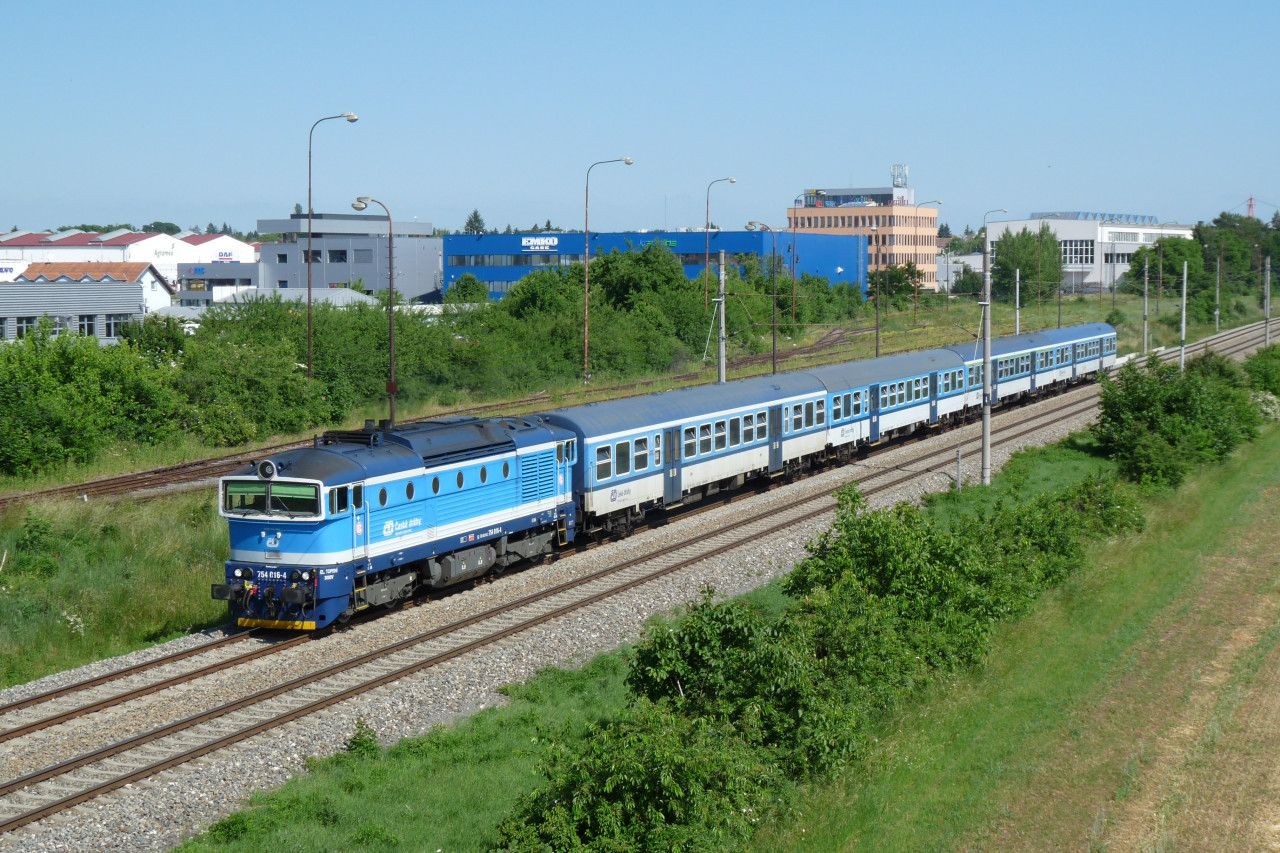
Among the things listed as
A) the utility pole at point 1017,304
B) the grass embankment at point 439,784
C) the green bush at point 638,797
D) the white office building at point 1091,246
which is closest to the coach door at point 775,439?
the grass embankment at point 439,784

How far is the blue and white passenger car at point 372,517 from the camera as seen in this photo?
22.0 metres

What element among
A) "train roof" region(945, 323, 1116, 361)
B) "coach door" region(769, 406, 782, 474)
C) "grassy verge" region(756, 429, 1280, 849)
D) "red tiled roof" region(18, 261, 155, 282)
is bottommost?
"grassy verge" region(756, 429, 1280, 849)

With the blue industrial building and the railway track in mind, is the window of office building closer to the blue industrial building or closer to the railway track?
the blue industrial building

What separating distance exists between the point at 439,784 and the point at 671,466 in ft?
58.7

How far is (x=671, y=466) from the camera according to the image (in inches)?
1302

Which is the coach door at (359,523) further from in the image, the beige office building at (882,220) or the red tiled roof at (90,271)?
the beige office building at (882,220)

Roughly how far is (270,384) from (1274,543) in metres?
34.1

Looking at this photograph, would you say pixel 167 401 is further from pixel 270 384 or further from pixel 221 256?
pixel 221 256

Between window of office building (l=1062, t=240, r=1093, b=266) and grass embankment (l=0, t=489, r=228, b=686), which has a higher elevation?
window of office building (l=1062, t=240, r=1093, b=266)

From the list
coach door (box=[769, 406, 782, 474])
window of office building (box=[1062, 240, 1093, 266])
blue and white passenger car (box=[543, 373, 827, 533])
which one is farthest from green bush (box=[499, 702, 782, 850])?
window of office building (box=[1062, 240, 1093, 266])

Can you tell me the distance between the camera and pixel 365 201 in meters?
34.9

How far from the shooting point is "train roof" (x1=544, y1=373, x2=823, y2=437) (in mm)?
30312

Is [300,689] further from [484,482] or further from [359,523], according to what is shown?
[484,482]

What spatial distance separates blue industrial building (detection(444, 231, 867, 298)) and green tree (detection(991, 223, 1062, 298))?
659 inches
